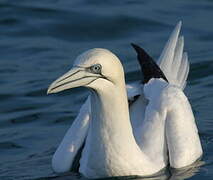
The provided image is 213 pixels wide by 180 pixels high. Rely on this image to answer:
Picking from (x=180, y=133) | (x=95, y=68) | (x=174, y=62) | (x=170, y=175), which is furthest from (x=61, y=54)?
(x=95, y=68)

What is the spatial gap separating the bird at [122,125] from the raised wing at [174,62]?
0.84 m

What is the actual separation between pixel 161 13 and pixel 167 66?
16.6ft

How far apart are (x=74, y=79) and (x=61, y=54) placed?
6.50 metres

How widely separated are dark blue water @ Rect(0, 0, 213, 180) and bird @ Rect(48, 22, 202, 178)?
24cm

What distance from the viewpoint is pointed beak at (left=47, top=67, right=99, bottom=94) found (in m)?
8.61

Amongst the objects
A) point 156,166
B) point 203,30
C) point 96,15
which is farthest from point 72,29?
point 156,166

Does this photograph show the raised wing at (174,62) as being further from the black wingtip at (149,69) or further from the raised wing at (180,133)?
the raised wing at (180,133)

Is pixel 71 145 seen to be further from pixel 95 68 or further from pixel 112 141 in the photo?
pixel 95 68

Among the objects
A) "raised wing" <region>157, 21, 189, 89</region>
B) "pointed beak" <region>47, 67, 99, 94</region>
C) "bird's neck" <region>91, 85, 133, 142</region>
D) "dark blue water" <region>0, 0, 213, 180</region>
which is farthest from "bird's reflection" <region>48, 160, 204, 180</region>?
"raised wing" <region>157, 21, 189, 89</region>

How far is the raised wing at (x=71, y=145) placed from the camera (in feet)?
32.3

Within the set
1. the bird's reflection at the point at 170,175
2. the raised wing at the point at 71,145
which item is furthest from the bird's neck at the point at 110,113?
the raised wing at the point at 71,145

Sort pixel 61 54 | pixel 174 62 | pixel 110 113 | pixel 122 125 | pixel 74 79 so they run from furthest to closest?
pixel 61 54 → pixel 174 62 → pixel 122 125 → pixel 110 113 → pixel 74 79

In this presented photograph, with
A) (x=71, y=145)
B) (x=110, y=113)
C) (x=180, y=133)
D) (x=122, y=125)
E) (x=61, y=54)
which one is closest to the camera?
(x=110, y=113)

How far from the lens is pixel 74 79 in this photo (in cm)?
865
